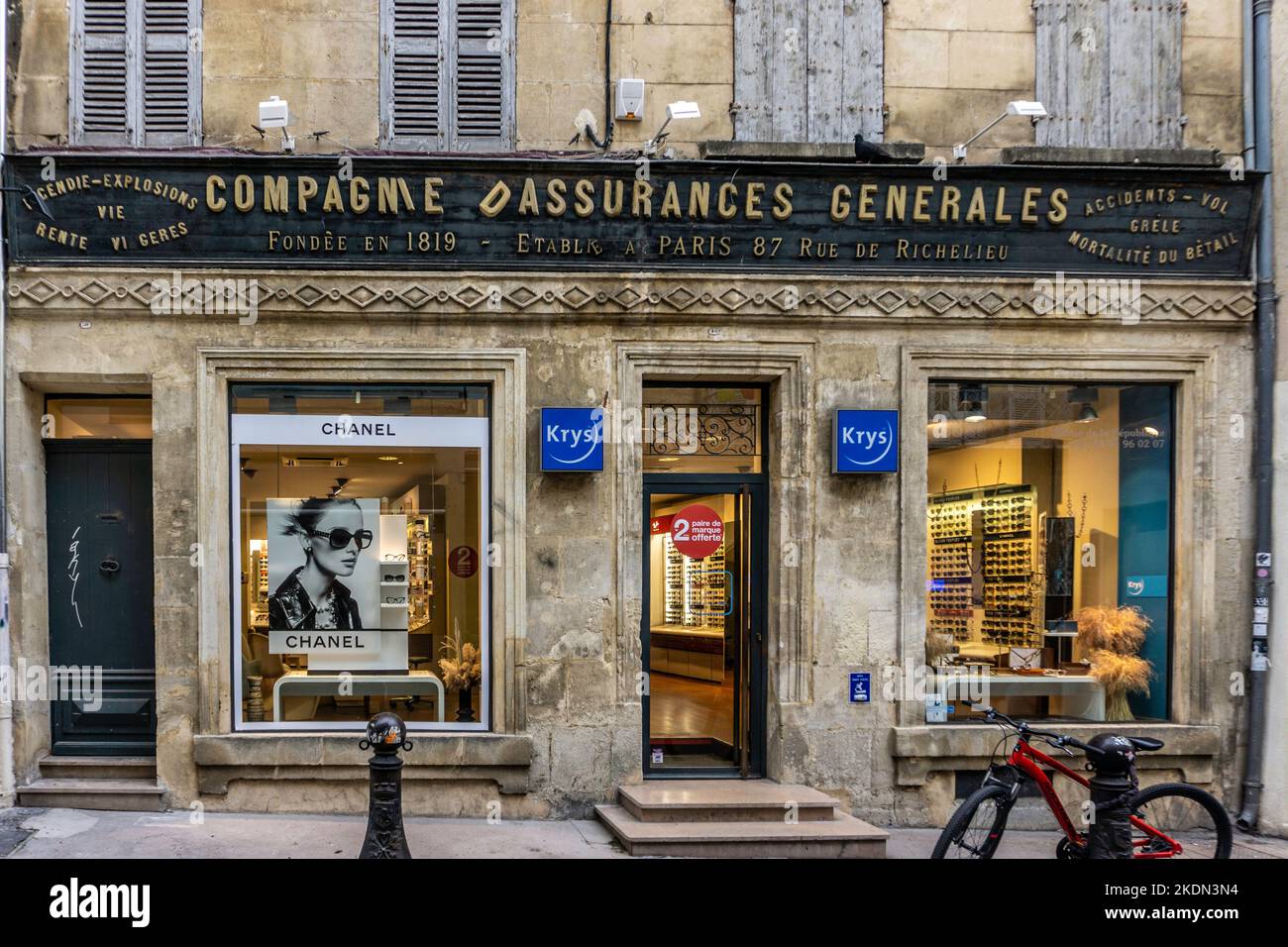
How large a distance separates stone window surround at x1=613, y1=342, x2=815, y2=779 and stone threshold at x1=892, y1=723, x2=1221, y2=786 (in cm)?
93

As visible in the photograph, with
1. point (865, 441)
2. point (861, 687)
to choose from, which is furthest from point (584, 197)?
point (861, 687)

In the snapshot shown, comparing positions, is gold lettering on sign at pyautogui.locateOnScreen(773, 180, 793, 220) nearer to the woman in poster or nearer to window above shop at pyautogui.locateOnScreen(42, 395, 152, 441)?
the woman in poster

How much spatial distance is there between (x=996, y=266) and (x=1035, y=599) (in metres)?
2.79

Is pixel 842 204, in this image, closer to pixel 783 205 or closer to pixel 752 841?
pixel 783 205

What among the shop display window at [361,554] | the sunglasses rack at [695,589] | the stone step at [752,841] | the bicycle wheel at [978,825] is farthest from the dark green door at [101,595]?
the bicycle wheel at [978,825]

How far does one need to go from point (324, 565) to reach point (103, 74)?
4.22m

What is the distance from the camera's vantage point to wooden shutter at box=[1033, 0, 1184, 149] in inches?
344

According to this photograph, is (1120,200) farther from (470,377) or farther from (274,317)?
(274,317)

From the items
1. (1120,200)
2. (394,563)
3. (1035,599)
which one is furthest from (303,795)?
(1120,200)

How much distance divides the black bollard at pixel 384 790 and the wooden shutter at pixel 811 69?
5.33 meters

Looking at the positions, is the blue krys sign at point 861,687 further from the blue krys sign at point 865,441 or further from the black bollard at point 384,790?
the black bollard at point 384,790

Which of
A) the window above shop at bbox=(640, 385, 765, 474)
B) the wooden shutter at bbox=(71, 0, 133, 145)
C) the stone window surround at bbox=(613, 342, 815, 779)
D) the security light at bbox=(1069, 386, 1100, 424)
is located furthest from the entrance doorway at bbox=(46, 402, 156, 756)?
the security light at bbox=(1069, 386, 1100, 424)

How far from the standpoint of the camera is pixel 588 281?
8.34 meters

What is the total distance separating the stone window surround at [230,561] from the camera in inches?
319
